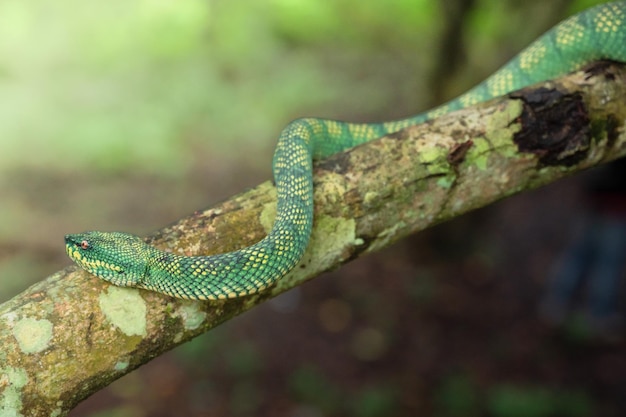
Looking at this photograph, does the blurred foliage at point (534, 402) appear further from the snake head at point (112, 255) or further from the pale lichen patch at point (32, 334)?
the pale lichen patch at point (32, 334)

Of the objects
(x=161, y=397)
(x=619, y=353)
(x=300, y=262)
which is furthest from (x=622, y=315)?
(x=300, y=262)

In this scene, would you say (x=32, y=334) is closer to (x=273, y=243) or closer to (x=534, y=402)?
(x=273, y=243)

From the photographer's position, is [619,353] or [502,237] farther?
[502,237]

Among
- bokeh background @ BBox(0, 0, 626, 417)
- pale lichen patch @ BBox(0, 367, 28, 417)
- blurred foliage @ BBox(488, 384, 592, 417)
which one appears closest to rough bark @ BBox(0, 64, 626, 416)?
pale lichen patch @ BBox(0, 367, 28, 417)

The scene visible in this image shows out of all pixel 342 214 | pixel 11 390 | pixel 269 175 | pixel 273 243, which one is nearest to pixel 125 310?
pixel 11 390

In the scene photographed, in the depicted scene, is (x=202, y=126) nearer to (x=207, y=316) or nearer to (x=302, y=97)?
(x=302, y=97)

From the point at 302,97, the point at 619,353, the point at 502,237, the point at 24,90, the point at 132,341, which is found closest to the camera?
the point at 132,341
